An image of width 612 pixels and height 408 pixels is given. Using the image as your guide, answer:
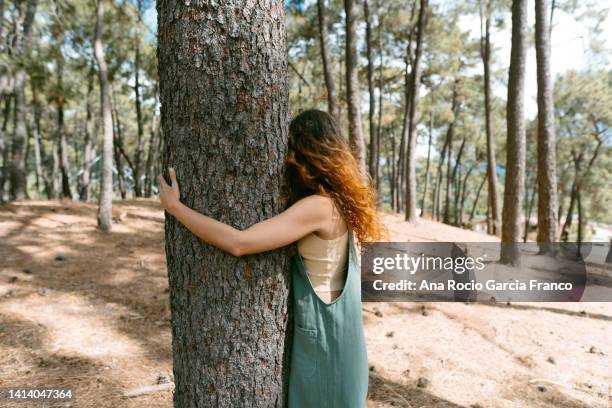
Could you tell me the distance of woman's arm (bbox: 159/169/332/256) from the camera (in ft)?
5.29

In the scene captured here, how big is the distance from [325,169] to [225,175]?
44cm

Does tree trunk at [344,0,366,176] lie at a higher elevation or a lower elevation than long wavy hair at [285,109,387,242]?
higher

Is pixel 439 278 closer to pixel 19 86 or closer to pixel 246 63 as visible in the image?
pixel 246 63

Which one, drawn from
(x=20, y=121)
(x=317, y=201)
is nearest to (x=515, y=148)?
(x=317, y=201)

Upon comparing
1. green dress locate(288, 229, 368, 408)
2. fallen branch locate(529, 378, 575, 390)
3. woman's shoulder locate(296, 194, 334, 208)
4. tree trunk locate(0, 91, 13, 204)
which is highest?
tree trunk locate(0, 91, 13, 204)

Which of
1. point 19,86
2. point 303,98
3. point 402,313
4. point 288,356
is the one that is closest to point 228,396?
point 288,356

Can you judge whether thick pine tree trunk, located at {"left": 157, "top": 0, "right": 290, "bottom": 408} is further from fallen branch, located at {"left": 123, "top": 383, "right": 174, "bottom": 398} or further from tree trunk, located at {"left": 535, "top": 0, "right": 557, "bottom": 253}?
tree trunk, located at {"left": 535, "top": 0, "right": 557, "bottom": 253}

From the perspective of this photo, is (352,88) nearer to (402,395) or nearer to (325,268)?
(402,395)

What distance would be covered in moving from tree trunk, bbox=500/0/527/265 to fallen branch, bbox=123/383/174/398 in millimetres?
6615

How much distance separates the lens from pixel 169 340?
4098 millimetres

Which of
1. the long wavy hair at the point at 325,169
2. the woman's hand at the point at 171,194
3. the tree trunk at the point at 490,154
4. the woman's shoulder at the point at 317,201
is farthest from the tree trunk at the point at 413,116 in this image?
the woman's hand at the point at 171,194

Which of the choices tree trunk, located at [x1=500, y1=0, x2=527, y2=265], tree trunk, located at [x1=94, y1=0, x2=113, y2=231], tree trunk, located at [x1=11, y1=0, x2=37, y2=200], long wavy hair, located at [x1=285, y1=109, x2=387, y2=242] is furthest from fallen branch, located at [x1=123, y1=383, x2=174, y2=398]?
tree trunk, located at [x1=11, y1=0, x2=37, y2=200]

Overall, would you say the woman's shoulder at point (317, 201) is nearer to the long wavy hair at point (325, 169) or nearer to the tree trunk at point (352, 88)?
the long wavy hair at point (325, 169)

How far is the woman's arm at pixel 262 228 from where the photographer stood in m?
1.61
